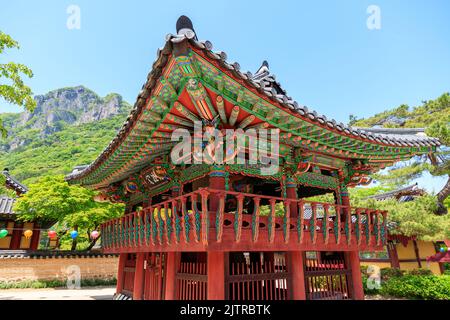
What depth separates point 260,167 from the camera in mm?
8055

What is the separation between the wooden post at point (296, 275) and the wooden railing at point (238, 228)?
0.67 m

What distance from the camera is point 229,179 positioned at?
338 inches

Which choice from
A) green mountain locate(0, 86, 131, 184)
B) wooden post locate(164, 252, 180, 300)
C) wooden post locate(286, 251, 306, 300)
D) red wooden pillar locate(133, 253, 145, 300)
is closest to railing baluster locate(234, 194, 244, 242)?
wooden post locate(286, 251, 306, 300)

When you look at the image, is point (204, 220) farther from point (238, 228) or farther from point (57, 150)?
point (57, 150)

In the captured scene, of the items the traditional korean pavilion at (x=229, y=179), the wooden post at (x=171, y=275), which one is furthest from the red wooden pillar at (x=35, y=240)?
the wooden post at (x=171, y=275)

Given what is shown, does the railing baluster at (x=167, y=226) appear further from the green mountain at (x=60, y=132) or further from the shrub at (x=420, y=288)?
the green mountain at (x=60, y=132)

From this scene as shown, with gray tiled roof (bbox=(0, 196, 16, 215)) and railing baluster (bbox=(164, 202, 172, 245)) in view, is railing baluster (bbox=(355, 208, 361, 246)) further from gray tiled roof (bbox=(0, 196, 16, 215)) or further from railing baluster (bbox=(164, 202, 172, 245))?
gray tiled roof (bbox=(0, 196, 16, 215))

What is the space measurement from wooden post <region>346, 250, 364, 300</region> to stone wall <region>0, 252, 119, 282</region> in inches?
790

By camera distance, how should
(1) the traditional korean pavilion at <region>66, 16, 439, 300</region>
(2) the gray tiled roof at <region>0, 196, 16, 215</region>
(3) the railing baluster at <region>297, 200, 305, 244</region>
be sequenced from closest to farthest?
(1) the traditional korean pavilion at <region>66, 16, 439, 300</region> < (3) the railing baluster at <region>297, 200, 305, 244</region> < (2) the gray tiled roof at <region>0, 196, 16, 215</region>

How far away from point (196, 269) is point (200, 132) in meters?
3.42

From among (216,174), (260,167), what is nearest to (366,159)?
(260,167)

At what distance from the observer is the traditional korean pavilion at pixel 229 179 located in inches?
211

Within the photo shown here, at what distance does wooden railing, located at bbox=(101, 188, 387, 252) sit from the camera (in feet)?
19.2

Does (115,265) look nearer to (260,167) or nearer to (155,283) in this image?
(155,283)
